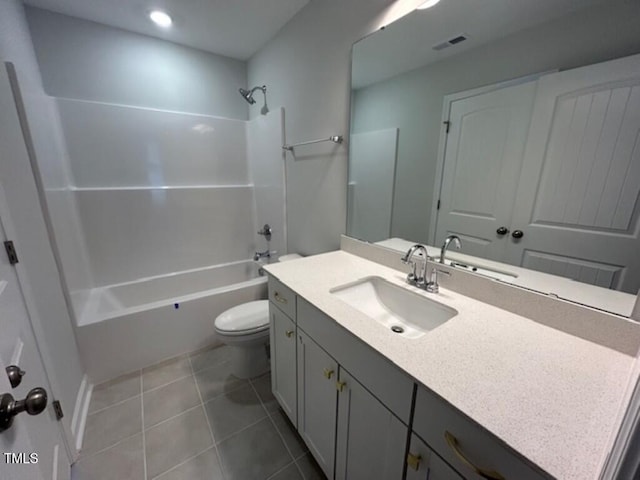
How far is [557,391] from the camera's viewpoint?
61 centimetres

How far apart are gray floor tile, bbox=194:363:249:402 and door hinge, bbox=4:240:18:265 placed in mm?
1236

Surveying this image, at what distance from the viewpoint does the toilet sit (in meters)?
1.68

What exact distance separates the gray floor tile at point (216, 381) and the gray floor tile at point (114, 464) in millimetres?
404

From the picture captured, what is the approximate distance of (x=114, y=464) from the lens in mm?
1272

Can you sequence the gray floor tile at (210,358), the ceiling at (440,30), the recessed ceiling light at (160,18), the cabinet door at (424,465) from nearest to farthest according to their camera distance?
1. the cabinet door at (424,465)
2. the ceiling at (440,30)
3. the recessed ceiling light at (160,18)
4. the gray floor tile at (210,358)

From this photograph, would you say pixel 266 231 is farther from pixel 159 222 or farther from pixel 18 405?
pixel 18 405

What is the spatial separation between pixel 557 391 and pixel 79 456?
2.03 meters

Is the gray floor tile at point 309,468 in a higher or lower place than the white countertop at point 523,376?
lower

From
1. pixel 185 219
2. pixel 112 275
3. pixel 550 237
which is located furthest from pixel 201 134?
pixel 550 237

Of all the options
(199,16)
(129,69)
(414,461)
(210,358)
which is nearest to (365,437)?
(414,461)

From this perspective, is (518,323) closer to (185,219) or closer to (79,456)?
(79,456)

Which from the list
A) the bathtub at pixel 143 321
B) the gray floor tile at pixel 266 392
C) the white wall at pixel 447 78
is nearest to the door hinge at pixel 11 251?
the bathtub at pixel 143 321

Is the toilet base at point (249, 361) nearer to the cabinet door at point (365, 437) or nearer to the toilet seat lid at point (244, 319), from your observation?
the toilet seat lid at point (244, 319)

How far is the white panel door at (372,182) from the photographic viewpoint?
57.3 inches
